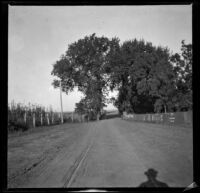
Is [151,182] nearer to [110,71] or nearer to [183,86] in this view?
[183,86]

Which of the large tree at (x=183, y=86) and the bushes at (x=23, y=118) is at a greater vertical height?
the large tree at (x=183, y=86)

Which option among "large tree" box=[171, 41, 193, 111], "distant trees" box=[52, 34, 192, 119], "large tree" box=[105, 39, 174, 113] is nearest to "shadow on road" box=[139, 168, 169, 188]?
"large tree" box=[171, 41, 193, 111]

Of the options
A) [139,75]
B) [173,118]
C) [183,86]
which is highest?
[139,75]

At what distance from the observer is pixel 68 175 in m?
5.17

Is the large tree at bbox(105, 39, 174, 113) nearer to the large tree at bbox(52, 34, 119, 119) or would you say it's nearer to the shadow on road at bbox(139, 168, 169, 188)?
the large tree at bbox(52, 34, 119, 119)

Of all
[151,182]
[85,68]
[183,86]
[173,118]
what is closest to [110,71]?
[85,68]

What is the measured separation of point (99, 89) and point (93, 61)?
666cm

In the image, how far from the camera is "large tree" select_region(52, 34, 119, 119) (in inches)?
1795

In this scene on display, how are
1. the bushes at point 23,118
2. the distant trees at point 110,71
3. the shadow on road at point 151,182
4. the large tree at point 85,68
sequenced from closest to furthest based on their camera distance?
1. the shadow on road at point 151,182
2. the bushes at point 23,118
3. the distant trees at point 110,71
4. the large tree at point 85,68

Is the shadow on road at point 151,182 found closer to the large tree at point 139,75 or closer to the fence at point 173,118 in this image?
the fence at point 173,118

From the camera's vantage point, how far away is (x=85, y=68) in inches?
1811

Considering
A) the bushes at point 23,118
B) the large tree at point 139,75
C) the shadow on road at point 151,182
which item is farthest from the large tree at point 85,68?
the shadow on road at point 151,182

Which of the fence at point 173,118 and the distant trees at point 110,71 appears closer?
the fence at point 173,118

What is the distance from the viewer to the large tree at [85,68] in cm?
4559
